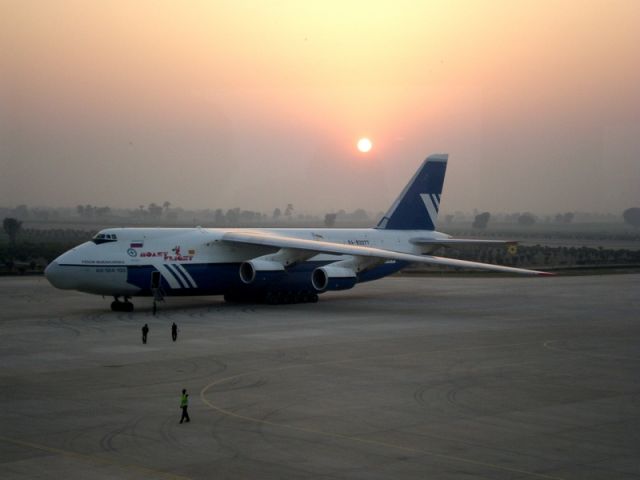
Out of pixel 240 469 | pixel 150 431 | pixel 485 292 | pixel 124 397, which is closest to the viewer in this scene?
pixel 240 469

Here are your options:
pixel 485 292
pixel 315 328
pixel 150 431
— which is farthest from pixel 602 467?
pixel 485 292

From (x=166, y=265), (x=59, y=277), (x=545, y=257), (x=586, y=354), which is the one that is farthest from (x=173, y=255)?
(x=545, y=257)

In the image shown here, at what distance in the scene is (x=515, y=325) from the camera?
32.9 metres

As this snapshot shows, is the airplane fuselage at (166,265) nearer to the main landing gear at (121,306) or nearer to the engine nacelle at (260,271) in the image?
the engine nacelle at (260,271)

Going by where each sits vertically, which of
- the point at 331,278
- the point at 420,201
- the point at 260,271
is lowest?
the point at 331,278

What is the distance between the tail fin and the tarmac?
34.5 feet

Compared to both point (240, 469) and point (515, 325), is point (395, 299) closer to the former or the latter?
point (515, 325)

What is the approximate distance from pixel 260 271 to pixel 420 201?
12.5 meters

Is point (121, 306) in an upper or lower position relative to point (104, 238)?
lower

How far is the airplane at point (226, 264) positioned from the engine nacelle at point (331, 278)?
42mm

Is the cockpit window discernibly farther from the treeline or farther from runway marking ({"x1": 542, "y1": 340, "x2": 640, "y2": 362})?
the treeline

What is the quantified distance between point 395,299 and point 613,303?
31.8ft

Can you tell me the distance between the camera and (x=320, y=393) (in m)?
20.2

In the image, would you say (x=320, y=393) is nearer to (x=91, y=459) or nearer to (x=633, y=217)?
(x=91, y=459)
